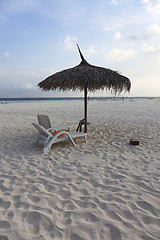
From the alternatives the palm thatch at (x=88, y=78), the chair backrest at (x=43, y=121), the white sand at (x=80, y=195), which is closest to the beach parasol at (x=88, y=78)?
the palm thatch at (x=88, y=78)

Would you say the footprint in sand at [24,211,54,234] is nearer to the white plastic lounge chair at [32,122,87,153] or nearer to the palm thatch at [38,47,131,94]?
the white plastic lounge chair at [32,122,87,153]

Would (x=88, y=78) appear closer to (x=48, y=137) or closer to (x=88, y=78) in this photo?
(x=88, y=78)

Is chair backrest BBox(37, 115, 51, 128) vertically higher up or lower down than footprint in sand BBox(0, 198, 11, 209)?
higher up

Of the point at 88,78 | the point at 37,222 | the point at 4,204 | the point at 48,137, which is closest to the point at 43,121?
the point at 48,137

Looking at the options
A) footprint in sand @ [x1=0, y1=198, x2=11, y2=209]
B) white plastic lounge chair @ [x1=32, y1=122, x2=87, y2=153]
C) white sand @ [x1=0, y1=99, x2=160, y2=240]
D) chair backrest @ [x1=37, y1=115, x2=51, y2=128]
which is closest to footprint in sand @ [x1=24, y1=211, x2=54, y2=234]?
white sand @ [x1=0, y1=99, x2=160, y2=240]

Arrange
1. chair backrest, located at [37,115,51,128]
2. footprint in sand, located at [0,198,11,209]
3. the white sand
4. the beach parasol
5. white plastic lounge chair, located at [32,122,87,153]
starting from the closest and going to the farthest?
1. the white sand
2. footprint in sand, located at [0,198,11,209]
3. white plastic lounge chair, located at [32,122,87,153]
4. the beach parasol
5. chair backrest, located at [37,115,51,128]

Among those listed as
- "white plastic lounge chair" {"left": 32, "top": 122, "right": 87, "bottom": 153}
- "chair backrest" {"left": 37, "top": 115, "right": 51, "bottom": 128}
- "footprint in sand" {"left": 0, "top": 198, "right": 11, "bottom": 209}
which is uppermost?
"chair backrest" {"left": 37, "top": 115, "right": 51, "bottom": 128}

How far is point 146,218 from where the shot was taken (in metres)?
1.66

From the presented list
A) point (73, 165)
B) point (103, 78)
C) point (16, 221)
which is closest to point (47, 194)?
point (16, 221)

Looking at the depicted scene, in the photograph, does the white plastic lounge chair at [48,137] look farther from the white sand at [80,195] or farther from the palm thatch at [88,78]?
the palm thatch at [88,78]

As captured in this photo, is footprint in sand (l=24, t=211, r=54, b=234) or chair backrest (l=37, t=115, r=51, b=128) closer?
footprint in sand (l=24, t=211, r=54, b=234)

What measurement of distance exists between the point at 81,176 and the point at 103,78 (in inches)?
119

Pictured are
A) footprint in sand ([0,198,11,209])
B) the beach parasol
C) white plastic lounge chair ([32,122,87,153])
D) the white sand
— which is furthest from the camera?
the beach parasol

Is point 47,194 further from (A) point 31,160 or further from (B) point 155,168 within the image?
(B) point 155,168
